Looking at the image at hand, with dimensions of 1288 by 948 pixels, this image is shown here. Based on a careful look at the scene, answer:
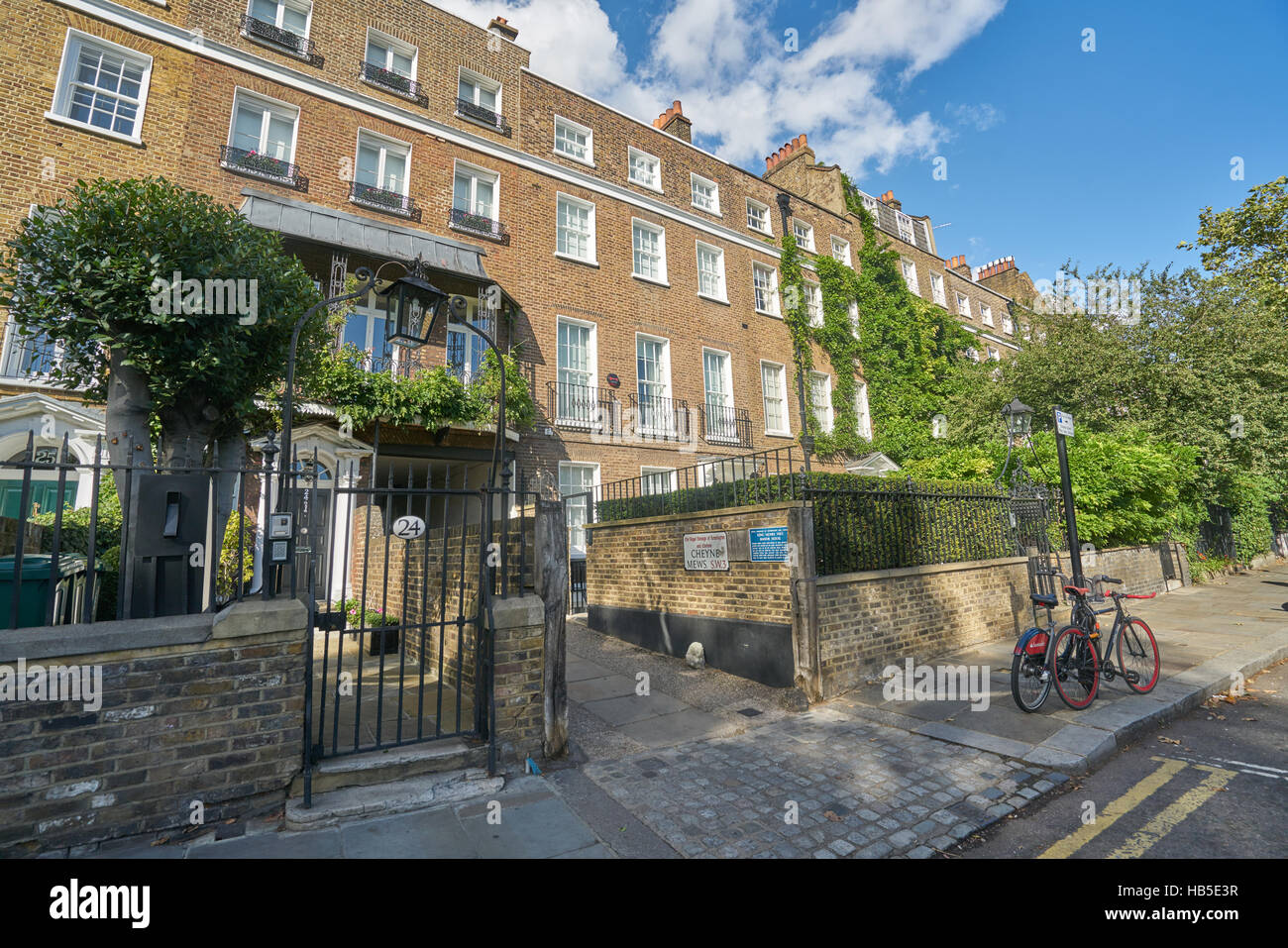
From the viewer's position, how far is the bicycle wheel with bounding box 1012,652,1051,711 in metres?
5.48

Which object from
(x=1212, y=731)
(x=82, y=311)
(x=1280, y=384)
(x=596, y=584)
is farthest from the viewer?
(x=1280, y=384)

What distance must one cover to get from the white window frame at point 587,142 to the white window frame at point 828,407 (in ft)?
32.7

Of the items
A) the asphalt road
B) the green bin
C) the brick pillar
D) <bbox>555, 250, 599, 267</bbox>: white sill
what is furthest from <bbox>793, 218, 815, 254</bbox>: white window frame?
the green bin

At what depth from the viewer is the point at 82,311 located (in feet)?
14.1

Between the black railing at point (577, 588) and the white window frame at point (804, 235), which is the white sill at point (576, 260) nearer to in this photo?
the black railing at point (577, 588)

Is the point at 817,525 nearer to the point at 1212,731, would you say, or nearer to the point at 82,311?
the point at 1212,731

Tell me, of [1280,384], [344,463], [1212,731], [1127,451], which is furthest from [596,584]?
[1280,384]

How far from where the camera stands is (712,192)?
19.4 m

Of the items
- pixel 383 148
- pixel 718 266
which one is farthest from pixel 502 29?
pixel 718 266

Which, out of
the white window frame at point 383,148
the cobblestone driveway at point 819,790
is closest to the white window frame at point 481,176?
the white window frame at point 383,148

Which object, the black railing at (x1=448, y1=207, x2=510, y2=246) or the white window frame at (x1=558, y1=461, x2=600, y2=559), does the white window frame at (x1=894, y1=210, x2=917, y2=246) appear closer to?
the black railing at (x1=448, y1=207, x2=510, y2=246)

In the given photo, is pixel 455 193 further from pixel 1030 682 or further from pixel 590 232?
pixel 1030 682
